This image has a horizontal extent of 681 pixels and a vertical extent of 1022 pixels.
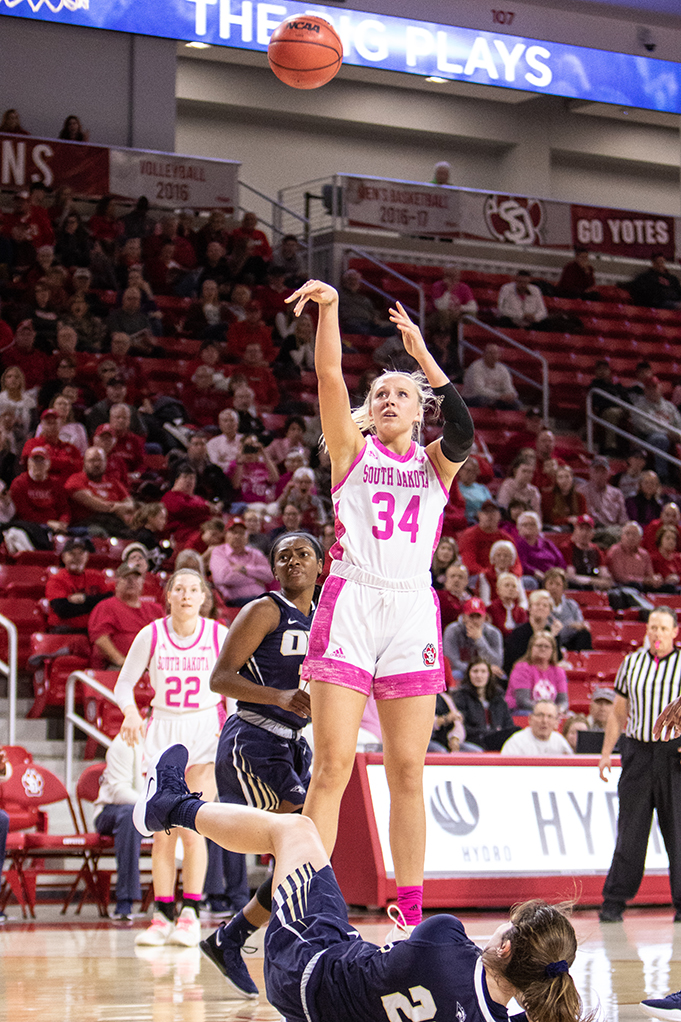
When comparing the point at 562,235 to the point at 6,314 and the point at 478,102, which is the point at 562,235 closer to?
the point at 478,102

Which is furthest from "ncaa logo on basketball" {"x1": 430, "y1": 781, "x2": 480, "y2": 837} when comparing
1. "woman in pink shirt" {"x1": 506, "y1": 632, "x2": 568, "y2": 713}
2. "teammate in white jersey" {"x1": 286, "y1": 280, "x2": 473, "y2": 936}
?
"teammate in white jersey" {"x1": 286, "y1": 280, "x2": 473, "y2": 936}

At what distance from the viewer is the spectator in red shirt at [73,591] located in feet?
33.8

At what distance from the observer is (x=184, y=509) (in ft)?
40.1

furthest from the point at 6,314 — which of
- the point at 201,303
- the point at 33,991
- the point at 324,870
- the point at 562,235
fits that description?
the point at 324,870

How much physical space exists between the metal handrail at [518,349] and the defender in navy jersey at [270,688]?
12.6m

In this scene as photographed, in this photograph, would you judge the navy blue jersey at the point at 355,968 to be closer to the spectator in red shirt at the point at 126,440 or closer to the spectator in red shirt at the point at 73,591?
the spectator in red shirt at the point at 73,591

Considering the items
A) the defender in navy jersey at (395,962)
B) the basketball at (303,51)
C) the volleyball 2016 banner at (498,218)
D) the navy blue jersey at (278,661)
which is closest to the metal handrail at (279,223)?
the volleyball 2016 banner at (498,218)

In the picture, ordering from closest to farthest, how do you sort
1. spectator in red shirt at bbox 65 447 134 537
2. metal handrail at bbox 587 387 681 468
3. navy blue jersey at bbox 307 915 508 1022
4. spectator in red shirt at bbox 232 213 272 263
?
navy blue jersey at bbox 307 915 508 1022, spectator in red shirt at bbox 65 447 134 537, spectator in red shirt at bbox 232 213 272 263, metal handrail at bbox 587 387 681 468

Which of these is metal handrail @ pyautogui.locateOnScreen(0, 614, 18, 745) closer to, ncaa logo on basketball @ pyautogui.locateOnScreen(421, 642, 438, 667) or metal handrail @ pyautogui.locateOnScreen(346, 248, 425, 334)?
ncaa logo on basketball @ pyautogui.locateOnScreen(421, 642, 438, 667)

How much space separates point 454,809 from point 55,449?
17.9 ft

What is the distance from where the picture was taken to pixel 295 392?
16062 mm

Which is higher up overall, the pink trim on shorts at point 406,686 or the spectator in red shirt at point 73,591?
the spectator in red shirt at point 73,591

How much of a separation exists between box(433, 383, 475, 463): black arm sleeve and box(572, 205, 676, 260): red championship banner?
53.8 ft

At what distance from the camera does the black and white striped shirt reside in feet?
26.1
